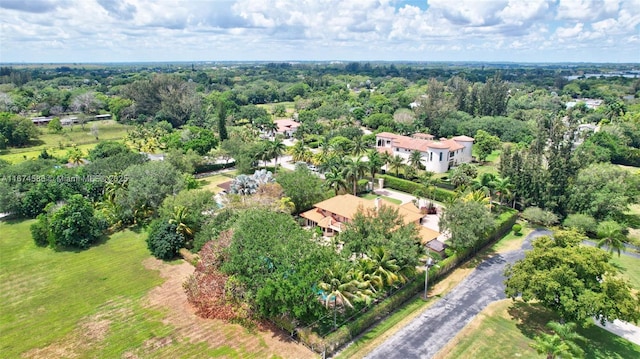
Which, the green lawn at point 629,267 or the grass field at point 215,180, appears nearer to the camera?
the green lawn at point 629,267

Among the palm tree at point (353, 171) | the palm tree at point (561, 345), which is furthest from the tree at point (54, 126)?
the palm tree at point (561, 345)

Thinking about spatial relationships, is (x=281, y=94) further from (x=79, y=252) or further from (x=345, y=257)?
(x=345, y=257)

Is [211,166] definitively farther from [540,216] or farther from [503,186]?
[540,216]

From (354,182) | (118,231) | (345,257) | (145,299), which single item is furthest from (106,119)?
(345,257)

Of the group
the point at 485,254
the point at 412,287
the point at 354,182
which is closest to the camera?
the point at 412,287

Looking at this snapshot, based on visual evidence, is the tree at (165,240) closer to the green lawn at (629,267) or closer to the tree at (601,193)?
the green lawn at (629,267)

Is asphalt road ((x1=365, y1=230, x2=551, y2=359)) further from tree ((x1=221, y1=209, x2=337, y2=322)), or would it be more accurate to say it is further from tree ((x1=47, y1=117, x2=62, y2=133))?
tree ((x1=47, y1=117, x2=62, y2=133))
